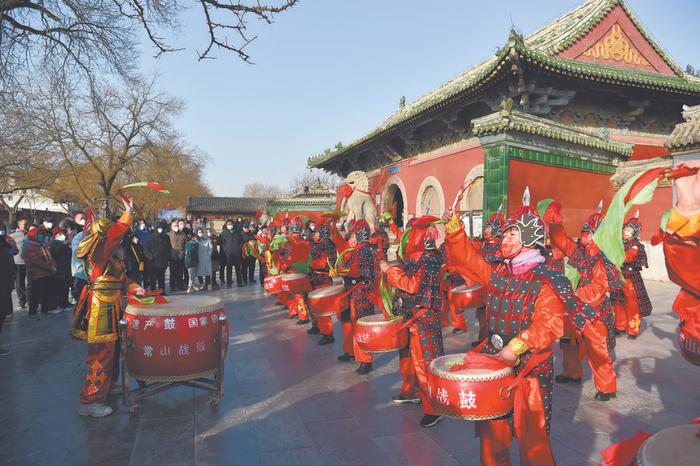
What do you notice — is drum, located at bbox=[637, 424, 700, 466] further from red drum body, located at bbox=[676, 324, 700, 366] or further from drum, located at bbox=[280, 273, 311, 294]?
drum, located at bbox=[280, 273, 311, 294]

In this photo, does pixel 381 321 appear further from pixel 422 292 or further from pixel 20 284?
pixel 20 284

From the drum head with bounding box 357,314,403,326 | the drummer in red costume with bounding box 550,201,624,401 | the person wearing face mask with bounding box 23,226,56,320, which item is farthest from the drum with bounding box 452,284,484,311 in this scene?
the person wearing face mask with bounding box 23,226,56,320

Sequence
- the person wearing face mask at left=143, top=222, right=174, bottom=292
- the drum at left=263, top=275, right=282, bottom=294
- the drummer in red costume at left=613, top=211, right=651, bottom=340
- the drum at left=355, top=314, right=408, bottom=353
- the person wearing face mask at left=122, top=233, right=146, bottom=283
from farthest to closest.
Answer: the person wearing face mask at left=143, top=222, right=174, bottom=292, the person wearing face mask at left=122, top=233, right=146, bottom=283, the drum at left=263, top=275, right=282, bottom=294, the drummer in red costume at left=613, top=211, right=651, bottom=340, the drum at left=355, top=314, right=408, bottom=353

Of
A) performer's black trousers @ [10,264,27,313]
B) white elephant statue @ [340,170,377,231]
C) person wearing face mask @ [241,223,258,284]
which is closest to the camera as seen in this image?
white elephant statue @ [340,170,377,231]

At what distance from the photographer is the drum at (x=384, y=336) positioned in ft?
13.6

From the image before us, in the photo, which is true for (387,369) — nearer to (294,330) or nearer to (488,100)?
(294,330)

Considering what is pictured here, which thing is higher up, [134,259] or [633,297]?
[134,259]

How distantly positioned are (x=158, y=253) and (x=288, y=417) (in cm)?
741

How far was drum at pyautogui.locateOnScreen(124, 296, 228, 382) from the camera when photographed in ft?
12.8

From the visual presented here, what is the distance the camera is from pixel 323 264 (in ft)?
22.5

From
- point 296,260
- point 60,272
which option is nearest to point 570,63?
point 296,260

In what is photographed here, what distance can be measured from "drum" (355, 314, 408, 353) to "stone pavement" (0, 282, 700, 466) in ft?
1.87

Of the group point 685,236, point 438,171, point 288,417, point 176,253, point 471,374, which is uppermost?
point 438,171

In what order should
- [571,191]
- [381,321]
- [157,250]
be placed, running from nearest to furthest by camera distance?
[381,321] < [157,250] < [571,191]
